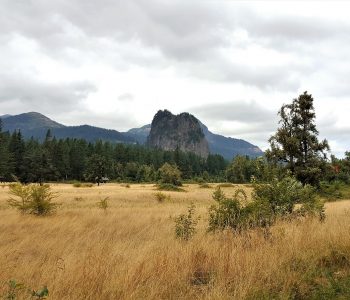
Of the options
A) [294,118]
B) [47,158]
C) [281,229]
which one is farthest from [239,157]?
[281,229]

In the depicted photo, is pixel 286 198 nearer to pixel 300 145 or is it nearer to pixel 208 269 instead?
pixel 208 269

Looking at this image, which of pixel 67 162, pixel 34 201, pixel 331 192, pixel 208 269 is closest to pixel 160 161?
pixel 67 162

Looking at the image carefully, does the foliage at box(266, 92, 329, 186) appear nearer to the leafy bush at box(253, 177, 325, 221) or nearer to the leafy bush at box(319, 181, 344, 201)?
the leafy bush at box(319, 181, 344, 201)

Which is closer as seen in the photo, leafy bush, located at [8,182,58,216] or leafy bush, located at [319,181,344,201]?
leafy bush, located at [8,182,58,216]

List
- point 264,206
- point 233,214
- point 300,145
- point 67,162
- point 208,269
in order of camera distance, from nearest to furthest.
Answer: point 208,269 → point 233,214 → point 264,206 → point 300,145 → point 67,162

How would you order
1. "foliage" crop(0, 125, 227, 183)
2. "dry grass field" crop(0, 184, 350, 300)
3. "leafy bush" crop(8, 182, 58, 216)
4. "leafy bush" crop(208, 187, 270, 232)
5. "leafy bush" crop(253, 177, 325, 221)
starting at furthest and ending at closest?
"foliage" crop(0, 125, 227, 183)
"leafy bush" crop(8, 182, 58, 216)
"leafy bush" crop(253, 177, 325, 221)
"leafy bush" crop(208, 187, 270, 232)
"dry grass field" crop(0, 184, 350, 300)

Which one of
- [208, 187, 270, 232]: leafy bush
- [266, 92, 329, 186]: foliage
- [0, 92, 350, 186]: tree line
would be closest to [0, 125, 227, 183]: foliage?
[0, 92, 350, 186]: tree line

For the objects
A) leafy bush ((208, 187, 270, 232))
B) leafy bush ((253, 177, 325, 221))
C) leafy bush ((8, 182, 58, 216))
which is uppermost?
leafy bush ((253, 177, 325, 221))

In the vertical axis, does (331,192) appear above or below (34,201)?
above

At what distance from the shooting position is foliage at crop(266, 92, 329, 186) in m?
35.3

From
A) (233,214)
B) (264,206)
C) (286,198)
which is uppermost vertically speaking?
(286,198)

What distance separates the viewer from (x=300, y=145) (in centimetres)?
3609

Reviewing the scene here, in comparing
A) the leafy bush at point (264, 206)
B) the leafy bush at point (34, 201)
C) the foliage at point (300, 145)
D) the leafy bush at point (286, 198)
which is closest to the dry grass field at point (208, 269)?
the leafy bush at point (264, 206)

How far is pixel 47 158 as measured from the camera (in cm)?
9581
